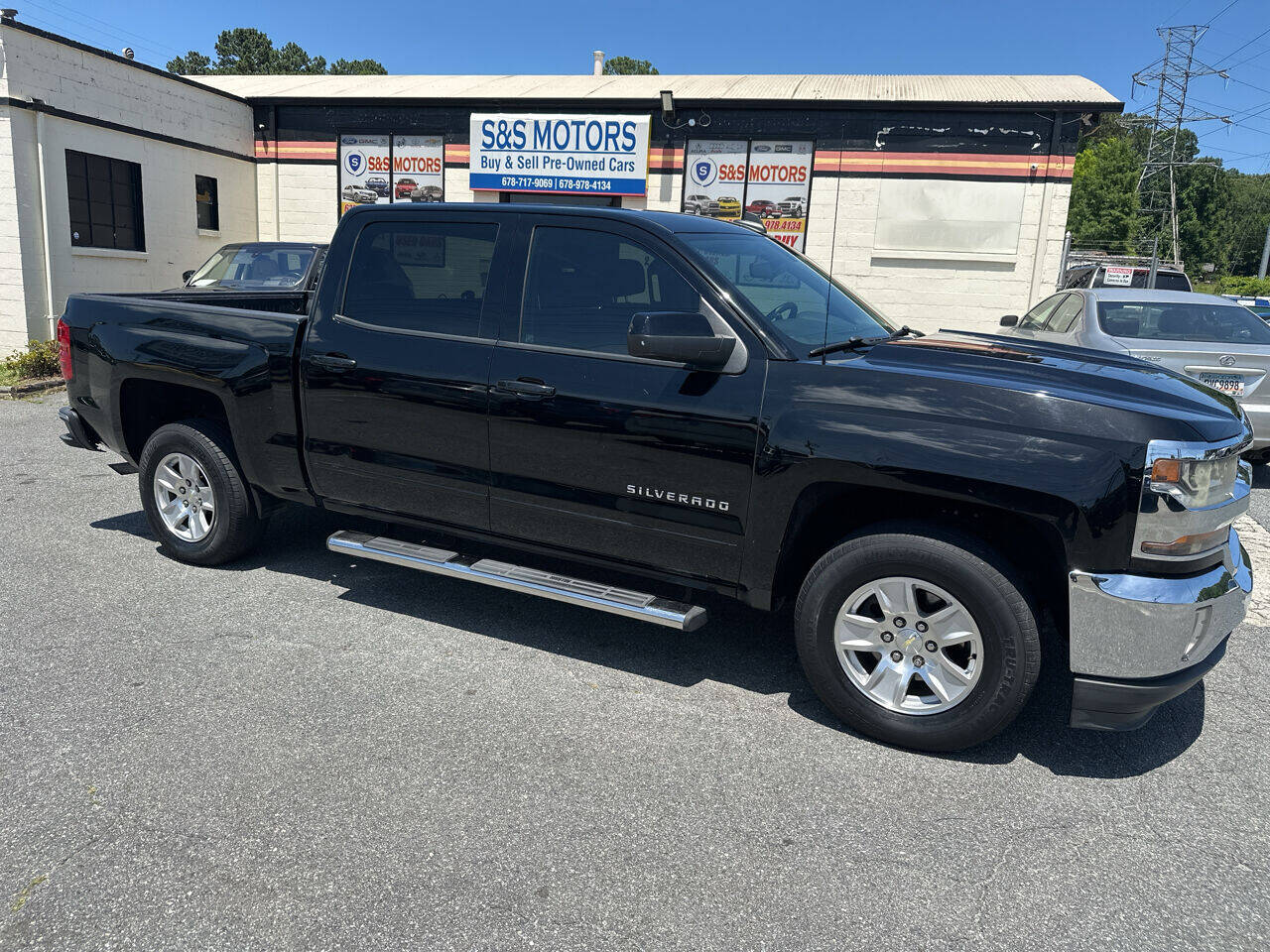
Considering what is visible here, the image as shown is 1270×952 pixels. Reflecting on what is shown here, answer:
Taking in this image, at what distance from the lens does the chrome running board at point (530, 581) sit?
12.3ft

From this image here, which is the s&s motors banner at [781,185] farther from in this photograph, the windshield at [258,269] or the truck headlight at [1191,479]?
Result: the truck headlight at [1191,479]

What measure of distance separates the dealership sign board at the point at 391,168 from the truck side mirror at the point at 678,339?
16.5 metres

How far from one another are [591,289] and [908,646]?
199 cm

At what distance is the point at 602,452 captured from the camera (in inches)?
153

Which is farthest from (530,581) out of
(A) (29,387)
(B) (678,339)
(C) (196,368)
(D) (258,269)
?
(A) (29,387)

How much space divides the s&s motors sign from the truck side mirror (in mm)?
14663

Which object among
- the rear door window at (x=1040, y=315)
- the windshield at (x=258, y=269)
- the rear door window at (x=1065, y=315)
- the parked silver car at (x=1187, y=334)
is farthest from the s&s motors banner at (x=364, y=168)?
the parked silver car at (x=1187, y=334)

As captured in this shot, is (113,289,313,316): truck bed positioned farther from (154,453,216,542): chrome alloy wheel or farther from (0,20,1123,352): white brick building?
(0,20,1123,352): white brick building

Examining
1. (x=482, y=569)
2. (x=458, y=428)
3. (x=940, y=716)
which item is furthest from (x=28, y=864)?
(x=940, y=716)

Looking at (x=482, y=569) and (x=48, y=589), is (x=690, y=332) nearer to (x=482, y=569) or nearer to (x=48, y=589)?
(x=482, y=569)

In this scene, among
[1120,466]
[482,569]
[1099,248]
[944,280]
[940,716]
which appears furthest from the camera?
[1099,248]

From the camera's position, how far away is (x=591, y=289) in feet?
13.3

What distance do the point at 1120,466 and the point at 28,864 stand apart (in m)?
3.58

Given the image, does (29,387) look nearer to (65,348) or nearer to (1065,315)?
(65,348)
